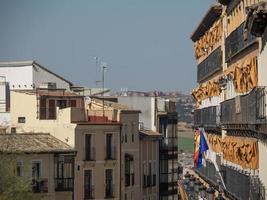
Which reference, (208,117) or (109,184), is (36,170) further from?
(208,117)

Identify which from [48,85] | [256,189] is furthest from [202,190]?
[256,189]

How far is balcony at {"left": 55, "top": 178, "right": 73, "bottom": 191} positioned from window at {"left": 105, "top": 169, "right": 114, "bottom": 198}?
297 centimetres

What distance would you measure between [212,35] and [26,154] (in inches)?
581

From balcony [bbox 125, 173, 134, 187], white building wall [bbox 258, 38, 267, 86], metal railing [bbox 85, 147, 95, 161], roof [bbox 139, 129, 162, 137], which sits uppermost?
white building wall [bbox 258, 38, 267, 86]

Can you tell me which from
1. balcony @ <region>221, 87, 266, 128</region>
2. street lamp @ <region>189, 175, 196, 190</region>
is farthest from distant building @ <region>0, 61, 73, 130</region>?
balcony @ <region>221, 87, 266, 128</region>

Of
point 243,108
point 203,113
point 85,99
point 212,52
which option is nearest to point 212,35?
point 212,52

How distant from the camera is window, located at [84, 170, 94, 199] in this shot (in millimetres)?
58281

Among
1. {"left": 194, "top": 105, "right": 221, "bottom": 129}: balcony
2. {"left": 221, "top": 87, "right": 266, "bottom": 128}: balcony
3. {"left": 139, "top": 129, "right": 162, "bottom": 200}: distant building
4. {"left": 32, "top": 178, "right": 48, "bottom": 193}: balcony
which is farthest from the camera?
{"left": 139, "top": 129, "right": 162, "bottom": 200}: distant building

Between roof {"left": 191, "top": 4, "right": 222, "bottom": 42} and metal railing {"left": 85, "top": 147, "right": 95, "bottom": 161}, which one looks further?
metal railing {"left": 85, "top": 147, "right": 95, "bottom": 161}

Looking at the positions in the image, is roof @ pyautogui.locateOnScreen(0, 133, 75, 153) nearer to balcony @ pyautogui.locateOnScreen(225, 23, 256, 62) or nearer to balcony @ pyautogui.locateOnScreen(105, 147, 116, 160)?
balcony @ pyautogui.locateOnScreen(105, 147, 116, 160)

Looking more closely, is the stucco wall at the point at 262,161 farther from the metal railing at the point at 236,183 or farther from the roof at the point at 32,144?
the roof at the point at 32,144

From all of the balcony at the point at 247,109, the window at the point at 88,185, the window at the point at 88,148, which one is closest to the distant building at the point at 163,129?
the window at the point at 88,148

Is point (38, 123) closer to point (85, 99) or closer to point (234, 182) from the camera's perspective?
point (85, 99)

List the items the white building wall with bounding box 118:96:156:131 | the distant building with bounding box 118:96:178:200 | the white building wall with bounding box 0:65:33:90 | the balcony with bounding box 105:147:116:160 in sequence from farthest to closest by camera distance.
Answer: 1. the white building wall with bounding box 118:96:156:131
2. the white building wall with bounding box 0:65:33:90
3. the distant building with bounding box 118:96:178:200
4. the balcony with bounding box 105:147:116:160
